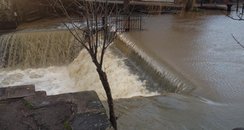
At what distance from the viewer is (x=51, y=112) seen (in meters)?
3.62

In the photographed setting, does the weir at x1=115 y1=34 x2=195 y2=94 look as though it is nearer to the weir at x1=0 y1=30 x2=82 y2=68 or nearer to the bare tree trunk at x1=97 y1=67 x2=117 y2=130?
the weir at x1=0 y1=30 x2=82 y2=68

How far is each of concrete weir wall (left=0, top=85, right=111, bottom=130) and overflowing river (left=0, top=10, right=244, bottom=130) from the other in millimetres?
1037

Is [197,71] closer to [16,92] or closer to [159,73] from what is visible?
[159,73]

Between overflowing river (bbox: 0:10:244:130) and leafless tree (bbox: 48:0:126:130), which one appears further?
overflowing river (bbox: 0:10:244:130)

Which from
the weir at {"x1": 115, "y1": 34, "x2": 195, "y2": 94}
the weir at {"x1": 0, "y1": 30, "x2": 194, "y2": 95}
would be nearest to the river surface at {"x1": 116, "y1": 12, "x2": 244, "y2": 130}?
the weir at {"x1": 115, "y1": 34, "x2": 195, "y2": 94}

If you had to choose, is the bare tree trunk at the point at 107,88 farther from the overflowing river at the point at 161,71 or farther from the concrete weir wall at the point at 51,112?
the overflowing river at the point at 161,71

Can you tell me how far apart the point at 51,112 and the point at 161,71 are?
327 centimetres

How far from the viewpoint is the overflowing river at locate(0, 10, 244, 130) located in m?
4.78

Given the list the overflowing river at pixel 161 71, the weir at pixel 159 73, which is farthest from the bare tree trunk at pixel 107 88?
the weir at pixel 159 73

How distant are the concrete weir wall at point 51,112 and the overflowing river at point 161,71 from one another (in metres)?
1.04

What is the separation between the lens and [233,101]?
519 cm

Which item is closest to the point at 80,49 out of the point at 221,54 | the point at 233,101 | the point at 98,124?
the point at 221,54

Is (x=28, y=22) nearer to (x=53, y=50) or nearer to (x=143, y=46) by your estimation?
(x=53, y=50)

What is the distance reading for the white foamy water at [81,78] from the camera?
6.44m
